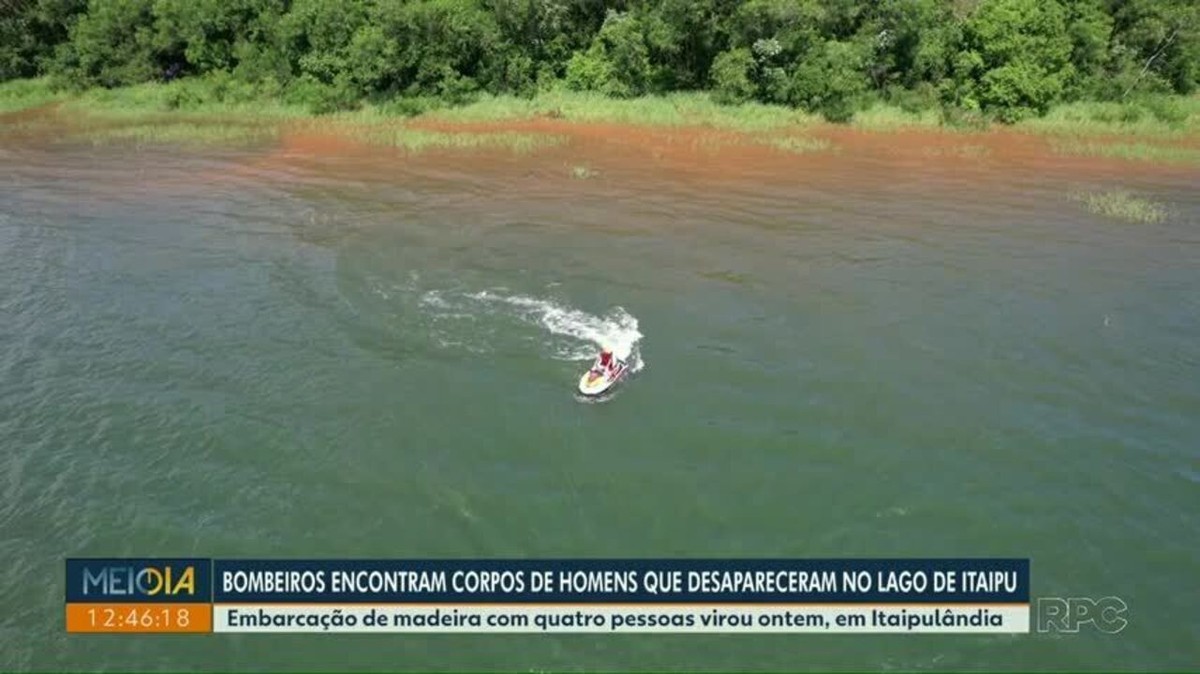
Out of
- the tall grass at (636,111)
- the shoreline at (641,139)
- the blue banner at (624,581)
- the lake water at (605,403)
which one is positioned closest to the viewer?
the blue banner at (624,581)

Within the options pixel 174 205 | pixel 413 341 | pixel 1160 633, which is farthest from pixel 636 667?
pixel 174 205

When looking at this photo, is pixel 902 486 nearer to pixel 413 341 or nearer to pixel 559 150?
pixel 413 341

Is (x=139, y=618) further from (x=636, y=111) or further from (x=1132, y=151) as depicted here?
(x=1132, y=151)

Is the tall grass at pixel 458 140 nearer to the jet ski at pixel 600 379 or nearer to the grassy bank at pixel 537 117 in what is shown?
the grassy bank at pixel 537 117

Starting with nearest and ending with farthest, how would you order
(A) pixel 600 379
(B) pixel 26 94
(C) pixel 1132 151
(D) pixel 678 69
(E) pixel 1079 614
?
(E) pixel 1079 614 < (A) pixel 600 379 < (C) pixel 1132 151 < (D) pixel 678 69 < (B) pixel 26 94
